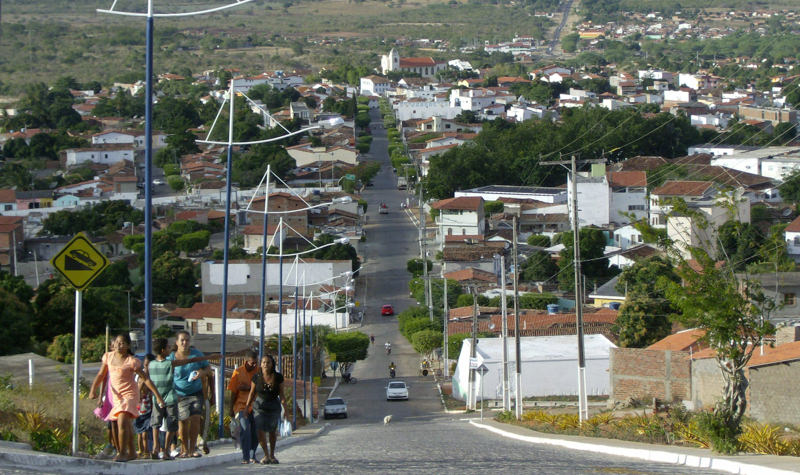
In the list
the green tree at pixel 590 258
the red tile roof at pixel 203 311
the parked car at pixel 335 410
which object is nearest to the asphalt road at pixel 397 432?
the parked car at pixel 335 410

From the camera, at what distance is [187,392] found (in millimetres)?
9914

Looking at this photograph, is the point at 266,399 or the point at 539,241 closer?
the point at 266,399

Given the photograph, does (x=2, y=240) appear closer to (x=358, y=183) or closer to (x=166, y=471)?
(x=358, y=183)

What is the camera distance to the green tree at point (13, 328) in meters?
28.4

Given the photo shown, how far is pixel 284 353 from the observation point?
109ft

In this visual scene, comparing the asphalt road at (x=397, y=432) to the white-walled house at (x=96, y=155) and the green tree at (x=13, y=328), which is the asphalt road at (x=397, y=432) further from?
the white-walled house at (x=96, y=155)

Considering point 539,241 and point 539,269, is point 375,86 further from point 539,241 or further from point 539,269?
point 539,269

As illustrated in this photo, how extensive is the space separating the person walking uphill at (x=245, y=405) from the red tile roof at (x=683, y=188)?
44.5 m

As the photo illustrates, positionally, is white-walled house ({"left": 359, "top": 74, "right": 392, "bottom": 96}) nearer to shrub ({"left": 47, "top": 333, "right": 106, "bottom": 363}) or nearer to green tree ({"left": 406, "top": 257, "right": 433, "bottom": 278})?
green tree ({"left": 406, "top": 257, "right": 433, "bottom": 278})

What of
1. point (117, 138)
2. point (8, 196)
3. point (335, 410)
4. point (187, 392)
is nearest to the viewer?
point (187, 392)

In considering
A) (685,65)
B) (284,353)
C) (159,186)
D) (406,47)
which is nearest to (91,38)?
(406,47)

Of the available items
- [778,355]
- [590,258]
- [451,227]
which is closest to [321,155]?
[451,227]

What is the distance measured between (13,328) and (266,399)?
20495mm

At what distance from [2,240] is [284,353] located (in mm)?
24128
